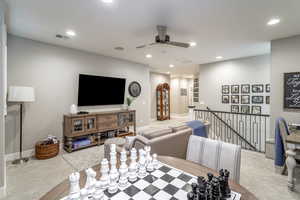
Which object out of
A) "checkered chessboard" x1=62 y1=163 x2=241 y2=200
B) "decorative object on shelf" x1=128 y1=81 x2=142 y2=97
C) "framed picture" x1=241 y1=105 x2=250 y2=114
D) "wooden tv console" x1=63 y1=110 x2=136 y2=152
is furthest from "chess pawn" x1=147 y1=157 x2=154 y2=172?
"framed picture" x1=241 y1=105 x2=250 y2=114

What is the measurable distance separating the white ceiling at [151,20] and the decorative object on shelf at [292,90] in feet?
3.07

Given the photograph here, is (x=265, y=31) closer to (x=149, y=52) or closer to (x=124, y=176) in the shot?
(x=149, y=52)

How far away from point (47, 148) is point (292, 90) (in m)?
5.63

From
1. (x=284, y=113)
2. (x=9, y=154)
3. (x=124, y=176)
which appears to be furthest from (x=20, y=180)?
(x=284, y=113)

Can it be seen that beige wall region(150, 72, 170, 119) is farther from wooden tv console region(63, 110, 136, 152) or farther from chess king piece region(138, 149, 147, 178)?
chess king piece region(138, 149, 147, 178)

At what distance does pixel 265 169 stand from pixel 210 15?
3.11m

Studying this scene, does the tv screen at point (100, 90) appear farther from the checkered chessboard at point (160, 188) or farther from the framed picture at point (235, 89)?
the framed picture at point (235, 89)

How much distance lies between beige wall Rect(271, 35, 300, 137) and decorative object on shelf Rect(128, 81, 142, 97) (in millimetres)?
4154

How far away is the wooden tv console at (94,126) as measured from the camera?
3.67 meters

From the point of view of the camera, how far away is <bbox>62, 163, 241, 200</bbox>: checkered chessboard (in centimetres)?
91

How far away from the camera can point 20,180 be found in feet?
7.96

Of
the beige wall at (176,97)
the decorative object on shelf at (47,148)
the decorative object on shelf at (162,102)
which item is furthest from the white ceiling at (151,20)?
the beige wall at (176,97)

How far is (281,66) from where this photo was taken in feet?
10.8

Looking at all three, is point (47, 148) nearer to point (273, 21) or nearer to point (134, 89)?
point (134, 89)
